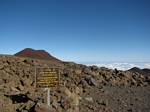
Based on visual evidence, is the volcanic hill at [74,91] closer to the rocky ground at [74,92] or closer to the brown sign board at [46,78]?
the rocky ground at [74,92]

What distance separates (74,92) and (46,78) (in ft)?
13.7

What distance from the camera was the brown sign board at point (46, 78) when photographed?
1466cm

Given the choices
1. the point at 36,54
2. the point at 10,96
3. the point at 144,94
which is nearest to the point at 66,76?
the point at 144,94

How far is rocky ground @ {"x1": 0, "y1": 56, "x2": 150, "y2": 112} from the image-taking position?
15305 mm

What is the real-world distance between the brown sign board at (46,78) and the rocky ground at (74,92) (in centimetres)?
88

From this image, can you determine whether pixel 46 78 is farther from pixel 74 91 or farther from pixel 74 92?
pixel 74 91

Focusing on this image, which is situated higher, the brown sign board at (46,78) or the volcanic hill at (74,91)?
the brown sign board at (46,78)

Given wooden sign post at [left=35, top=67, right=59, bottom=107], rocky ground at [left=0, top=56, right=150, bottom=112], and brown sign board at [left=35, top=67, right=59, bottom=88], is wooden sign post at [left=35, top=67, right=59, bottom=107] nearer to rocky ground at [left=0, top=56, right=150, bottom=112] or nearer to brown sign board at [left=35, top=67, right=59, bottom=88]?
brown sign board at [left=35, top=67, right=59, bottom=88]

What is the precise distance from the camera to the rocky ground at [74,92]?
1530cm

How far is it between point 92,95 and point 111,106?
270 centimetres

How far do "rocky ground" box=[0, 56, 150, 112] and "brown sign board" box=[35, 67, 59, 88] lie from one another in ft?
2.89

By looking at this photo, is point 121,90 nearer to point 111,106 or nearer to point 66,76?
point 66,76

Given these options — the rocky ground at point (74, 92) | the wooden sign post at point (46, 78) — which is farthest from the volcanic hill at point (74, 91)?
the wooden sign post at point (46, 78)

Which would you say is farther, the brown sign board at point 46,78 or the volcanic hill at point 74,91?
the volcanic hill at point 74,91
